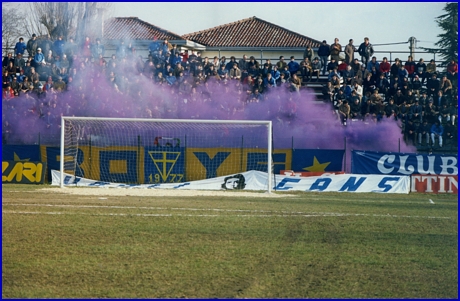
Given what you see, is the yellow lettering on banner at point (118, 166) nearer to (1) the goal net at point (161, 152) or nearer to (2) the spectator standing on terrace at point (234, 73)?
(1) the goal net at point (161, 152)

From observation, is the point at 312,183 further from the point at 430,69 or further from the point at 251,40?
the point at 251,40

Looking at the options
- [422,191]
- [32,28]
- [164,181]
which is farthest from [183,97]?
[32,28]

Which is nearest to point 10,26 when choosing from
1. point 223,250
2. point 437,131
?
point 437,131

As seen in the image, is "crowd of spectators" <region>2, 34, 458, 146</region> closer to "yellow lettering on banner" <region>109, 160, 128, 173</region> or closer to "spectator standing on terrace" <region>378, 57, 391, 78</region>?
"spectator standing on terrace" <region>378, 57, 391, 78</region>

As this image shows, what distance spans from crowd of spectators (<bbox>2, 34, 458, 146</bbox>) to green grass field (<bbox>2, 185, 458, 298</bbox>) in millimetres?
11053

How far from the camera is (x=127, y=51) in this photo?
29781 mm

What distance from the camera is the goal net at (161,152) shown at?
2355 centimetres

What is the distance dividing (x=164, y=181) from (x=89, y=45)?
8.51 m

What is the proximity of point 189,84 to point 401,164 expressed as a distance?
919 centimetres

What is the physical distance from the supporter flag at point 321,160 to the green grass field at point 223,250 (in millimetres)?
7398

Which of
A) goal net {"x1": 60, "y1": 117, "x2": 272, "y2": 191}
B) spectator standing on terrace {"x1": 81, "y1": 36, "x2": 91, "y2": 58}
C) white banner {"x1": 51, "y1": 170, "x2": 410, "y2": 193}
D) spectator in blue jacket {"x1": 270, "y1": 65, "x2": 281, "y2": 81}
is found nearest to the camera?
white banner {"x1": 51, "y1": 170, "x2": 410, "y2": 193}

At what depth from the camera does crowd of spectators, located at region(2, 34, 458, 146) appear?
2688cm

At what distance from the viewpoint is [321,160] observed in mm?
23750

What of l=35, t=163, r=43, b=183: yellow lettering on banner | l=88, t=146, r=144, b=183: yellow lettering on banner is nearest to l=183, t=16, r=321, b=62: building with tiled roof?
l=88, t=146, r=144, b=183: yellow lettering on banner
